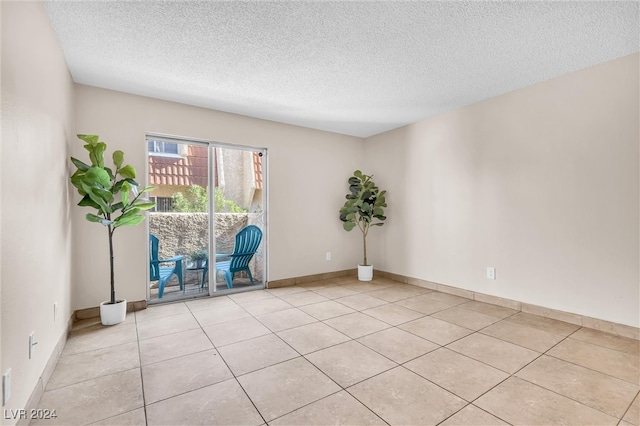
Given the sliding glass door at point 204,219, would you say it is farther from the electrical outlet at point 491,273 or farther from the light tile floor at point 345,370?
the electrical outlet at point 491,273

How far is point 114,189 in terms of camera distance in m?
2.82

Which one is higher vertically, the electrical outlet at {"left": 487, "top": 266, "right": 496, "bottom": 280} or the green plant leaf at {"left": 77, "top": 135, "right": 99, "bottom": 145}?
the green plant leaf at {"left": 77, "top": 135, "right": 99, "bottom": 145}

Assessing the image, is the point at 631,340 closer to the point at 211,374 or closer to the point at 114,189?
the point at 211,374

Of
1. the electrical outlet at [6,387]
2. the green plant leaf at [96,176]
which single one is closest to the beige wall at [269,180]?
the green plant leaf at [96,176]

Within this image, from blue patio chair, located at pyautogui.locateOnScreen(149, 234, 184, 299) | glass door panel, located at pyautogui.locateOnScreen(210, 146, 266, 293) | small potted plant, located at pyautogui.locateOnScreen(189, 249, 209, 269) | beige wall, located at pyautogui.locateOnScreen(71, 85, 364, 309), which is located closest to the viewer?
beige wall, located at pyautogui.locateOnScreen(71, 85, 364, 309)

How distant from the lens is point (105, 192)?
2.65 meters

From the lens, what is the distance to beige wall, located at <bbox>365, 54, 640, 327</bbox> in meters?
2.52

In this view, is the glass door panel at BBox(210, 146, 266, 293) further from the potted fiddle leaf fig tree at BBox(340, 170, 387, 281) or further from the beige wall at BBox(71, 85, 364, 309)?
the potted fiddle leaf fig tree at BBox(340, 170, 387, 281)

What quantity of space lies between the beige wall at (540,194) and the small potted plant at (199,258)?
296cm

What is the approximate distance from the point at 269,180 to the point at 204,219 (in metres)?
1.05

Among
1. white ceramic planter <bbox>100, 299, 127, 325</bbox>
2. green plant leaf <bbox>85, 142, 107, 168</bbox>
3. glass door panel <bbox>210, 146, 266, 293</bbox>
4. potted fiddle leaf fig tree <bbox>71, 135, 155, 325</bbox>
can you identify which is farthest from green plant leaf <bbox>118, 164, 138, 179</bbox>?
white ceramic planter <bbox>100, 299, 127, 325</bbox>

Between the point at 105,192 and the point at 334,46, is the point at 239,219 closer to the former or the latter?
the point at 105,192

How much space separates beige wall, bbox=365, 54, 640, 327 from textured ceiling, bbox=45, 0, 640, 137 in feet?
1.12

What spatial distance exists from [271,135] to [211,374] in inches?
127
